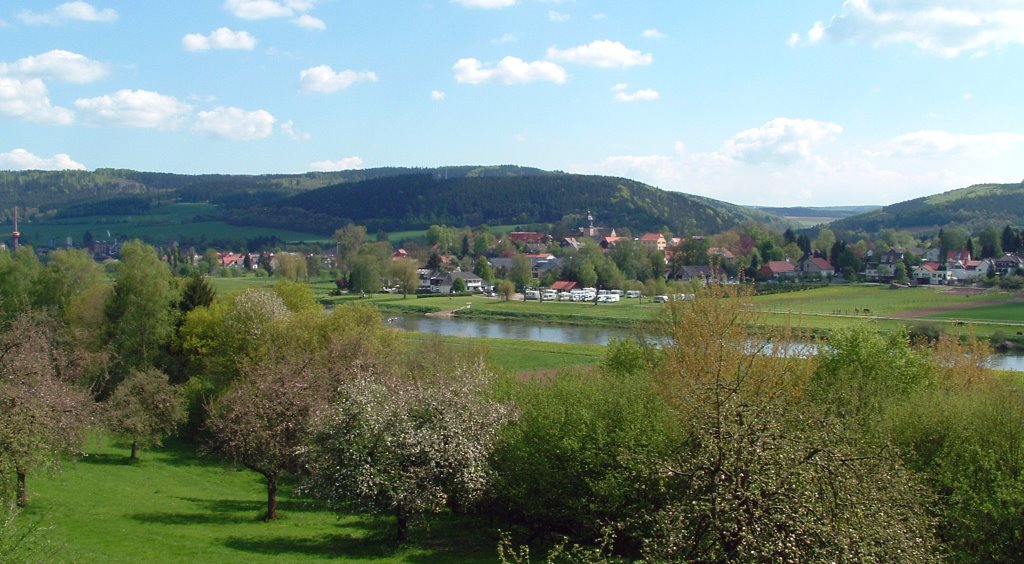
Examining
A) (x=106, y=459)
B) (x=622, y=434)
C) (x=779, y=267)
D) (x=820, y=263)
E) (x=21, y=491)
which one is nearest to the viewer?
(x=622, y=434)

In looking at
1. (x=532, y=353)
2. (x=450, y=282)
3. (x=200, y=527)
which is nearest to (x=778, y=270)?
(x=450, y=282)

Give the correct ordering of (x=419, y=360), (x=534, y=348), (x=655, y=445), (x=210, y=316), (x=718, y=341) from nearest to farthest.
Answer: (x=655, y=445) < (x=718, y=341) < (x=419, y=360) < (x=210, y=316) < (x=534, y=348)

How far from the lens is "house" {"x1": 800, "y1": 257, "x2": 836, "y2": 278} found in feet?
371

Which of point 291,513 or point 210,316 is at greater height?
point 210,316

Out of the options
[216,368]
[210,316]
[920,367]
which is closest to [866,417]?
[920,367]

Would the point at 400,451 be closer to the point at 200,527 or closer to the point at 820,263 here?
the point at 200,527

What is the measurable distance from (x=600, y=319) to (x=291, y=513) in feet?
195

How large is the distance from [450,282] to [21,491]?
99.5m

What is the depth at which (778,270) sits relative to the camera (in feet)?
366

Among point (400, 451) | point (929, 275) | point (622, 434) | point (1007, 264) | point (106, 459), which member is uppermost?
point (1007, 264)

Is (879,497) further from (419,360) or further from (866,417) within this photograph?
(419,360)

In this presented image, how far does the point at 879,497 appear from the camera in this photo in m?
11.8

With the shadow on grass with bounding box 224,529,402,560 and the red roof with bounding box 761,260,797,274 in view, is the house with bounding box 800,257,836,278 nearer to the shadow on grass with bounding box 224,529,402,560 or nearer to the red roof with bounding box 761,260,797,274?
the red roof with bounding box 761,260,797,274

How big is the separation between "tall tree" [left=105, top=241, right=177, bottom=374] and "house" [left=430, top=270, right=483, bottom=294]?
7353cm
